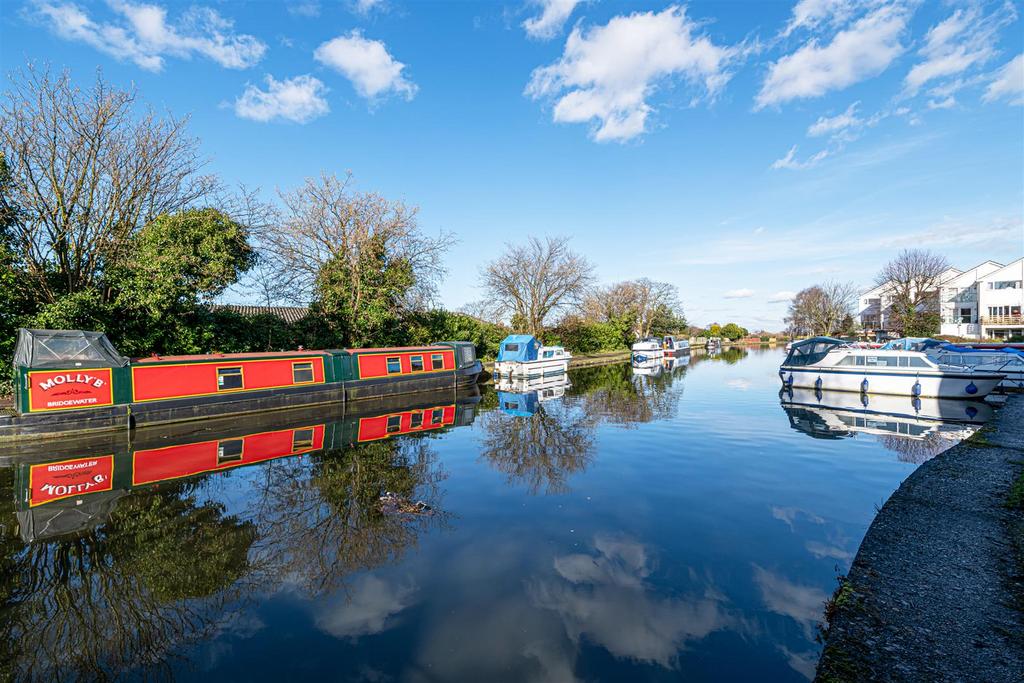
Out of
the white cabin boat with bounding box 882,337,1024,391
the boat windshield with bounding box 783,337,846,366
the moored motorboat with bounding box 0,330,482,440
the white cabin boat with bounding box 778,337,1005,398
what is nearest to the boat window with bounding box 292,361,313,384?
the moored motorboat with bounding box 0,330,482,440

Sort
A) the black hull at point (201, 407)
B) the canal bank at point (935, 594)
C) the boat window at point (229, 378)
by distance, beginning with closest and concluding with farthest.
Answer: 1. the canal bank at point (935, 594)
2. the black hull at point (201, 407)
3. the boat window at point (229, 378)

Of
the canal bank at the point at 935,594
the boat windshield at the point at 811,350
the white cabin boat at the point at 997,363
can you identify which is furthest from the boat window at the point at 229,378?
the white cabin boat at the point at 997,363

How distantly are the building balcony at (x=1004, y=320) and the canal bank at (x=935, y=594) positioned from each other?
5599cm

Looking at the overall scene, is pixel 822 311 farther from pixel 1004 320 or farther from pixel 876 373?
pixel 876 373

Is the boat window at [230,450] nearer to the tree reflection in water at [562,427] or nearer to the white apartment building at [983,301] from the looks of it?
the tree reflection in water at [562,427]

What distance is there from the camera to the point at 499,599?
202 inches

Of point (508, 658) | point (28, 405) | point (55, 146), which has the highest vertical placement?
point (55, 146)

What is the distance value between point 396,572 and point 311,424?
34.8 feet

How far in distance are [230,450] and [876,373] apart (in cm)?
2449

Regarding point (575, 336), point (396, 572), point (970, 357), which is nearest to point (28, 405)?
point (396, 572)

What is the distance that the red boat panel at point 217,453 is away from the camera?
32.1ft

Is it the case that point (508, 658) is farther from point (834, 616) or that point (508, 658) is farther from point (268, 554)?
point (268, 554)

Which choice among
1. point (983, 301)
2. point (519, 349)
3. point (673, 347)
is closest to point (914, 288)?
point (983, 301)

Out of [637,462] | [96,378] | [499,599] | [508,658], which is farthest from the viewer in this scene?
[96,378]
